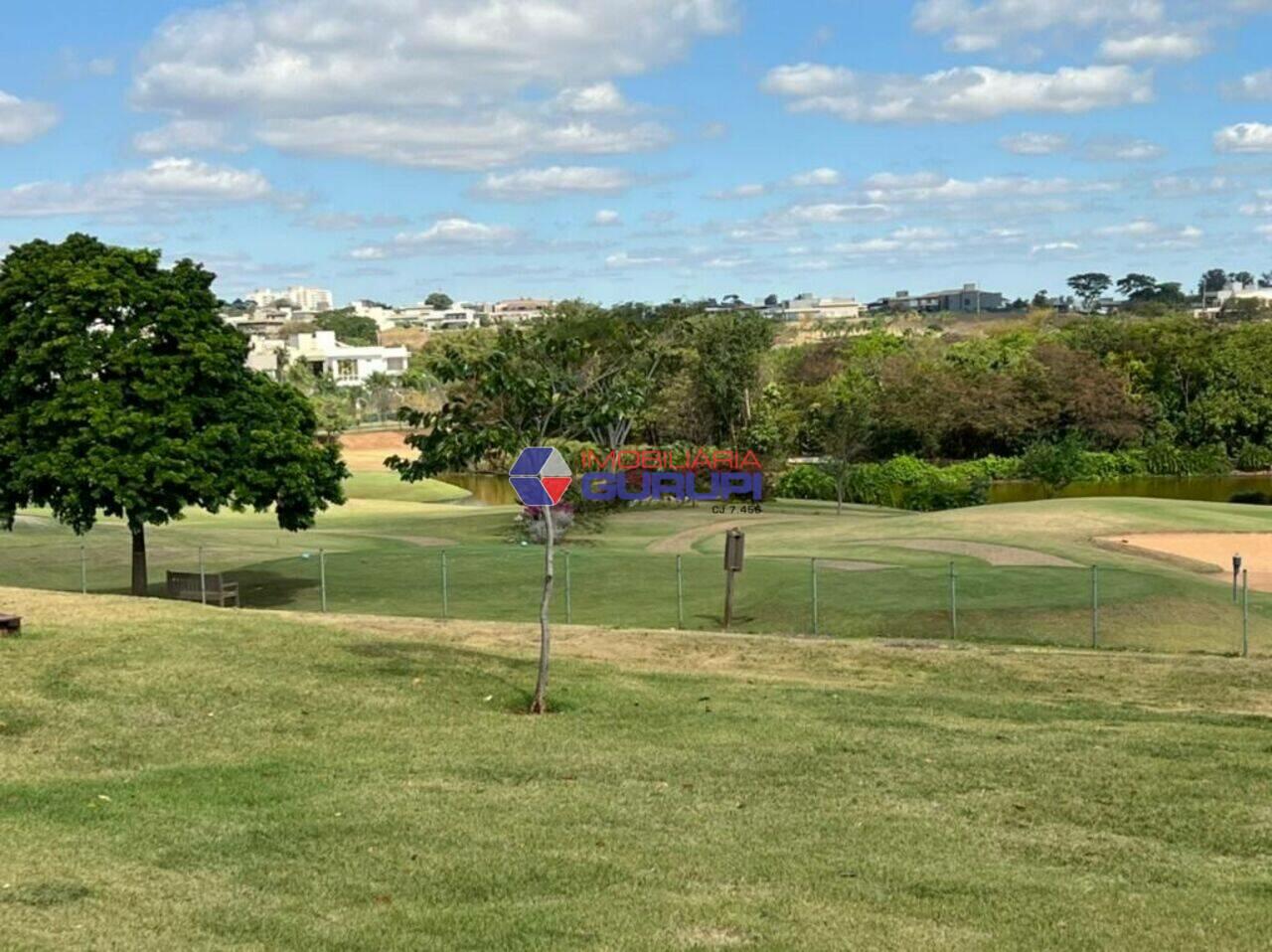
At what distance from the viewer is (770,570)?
34.9 metres

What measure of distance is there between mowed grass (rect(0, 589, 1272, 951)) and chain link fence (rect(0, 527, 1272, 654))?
6.35 meters

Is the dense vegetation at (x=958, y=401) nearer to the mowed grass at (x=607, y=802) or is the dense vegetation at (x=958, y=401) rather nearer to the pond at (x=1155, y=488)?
the pond at (x=1155, y=488)

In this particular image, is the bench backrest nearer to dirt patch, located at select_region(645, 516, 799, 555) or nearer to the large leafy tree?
the large leafy tree

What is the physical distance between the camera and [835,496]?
73.8m

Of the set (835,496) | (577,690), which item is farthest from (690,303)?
Answer: (577,690)

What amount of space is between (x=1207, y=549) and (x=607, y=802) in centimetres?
3453

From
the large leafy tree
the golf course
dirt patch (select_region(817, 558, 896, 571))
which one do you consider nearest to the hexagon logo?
the golf course

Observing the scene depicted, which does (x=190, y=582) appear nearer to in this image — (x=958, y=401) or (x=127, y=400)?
(x=127, y=400)

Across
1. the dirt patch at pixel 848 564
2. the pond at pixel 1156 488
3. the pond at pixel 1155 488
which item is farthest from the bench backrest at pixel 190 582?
the pond at pixel 1156 488

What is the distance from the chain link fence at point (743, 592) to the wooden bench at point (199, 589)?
0.32 ft

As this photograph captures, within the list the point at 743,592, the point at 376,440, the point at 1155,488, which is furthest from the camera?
the point at 376,440

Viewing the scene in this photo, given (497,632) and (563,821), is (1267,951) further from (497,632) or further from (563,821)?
(497,632)

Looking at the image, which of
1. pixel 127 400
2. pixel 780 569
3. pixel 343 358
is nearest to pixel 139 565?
pixel 127 400

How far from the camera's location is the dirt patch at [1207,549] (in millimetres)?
36688
